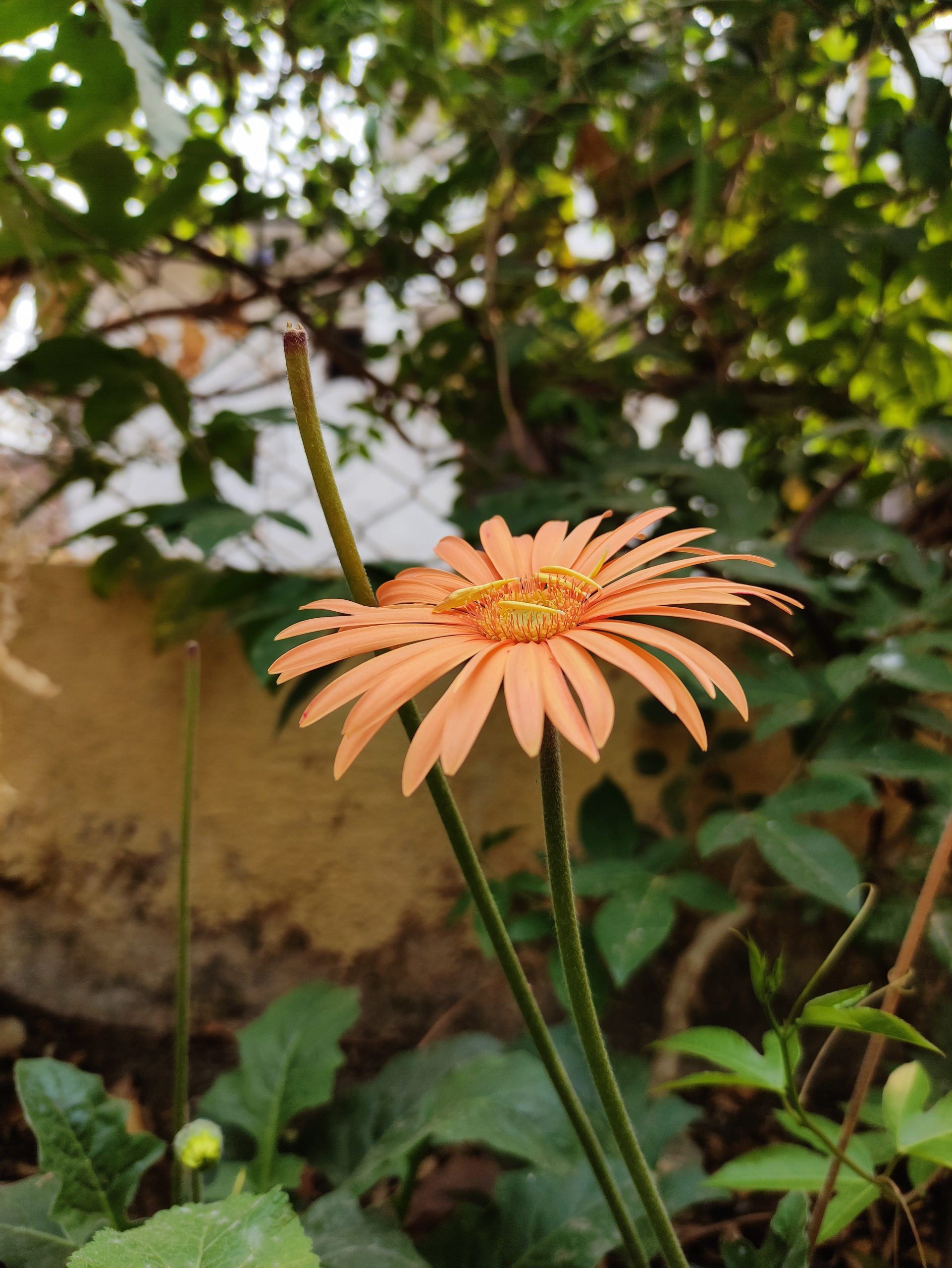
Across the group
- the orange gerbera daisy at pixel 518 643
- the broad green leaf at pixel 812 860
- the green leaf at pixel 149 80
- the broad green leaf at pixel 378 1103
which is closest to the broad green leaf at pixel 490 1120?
the broad green leaf at pixel 378 1103

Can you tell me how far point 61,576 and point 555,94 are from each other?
0.90 m

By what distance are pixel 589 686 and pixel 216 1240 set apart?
0.36m

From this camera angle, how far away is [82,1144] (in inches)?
23.3

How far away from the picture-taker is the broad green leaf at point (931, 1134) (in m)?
0.46

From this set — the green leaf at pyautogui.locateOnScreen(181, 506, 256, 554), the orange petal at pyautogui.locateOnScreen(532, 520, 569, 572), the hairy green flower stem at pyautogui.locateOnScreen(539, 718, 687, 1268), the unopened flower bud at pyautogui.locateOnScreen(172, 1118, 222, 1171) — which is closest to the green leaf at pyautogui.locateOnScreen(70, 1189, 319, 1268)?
the unopened flower bud at pyautogui.locateOnScreen(172, 1118, 222, 1171)

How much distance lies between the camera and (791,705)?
722mm

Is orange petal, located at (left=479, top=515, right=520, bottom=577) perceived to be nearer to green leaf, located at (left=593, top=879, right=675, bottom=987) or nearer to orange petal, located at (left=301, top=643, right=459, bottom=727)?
orange petal, located at (left=301, top=643, right=459, bottom=727)

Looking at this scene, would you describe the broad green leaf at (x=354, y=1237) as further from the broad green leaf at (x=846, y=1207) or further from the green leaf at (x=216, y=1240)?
the broad green leaf at (x=846, y=1207)

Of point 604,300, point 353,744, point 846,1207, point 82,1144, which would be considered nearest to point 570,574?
point 353,744

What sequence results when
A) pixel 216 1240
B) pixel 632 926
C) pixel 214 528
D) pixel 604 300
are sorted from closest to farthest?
1. pixel 216 1240
2. pixel 632 926
3. pixel 214 528
4. pixel 604 300

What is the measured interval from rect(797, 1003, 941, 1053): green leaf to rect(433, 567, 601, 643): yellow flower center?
0.22 metres

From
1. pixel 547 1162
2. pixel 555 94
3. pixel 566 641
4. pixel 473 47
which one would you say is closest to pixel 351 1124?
pixel 547 1162

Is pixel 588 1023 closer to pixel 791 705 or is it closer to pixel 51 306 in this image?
pixel 791 705

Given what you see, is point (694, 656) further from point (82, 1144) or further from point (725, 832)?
point (82, 1144)
